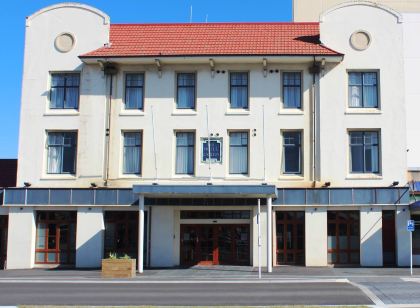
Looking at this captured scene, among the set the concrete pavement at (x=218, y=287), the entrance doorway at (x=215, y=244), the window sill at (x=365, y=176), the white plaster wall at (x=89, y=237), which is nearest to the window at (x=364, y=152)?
the window sill at (x=365, y=176)

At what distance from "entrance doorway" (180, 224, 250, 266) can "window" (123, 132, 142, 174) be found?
3650mm

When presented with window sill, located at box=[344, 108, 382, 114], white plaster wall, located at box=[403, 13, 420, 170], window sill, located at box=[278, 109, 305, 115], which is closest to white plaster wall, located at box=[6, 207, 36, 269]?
window sill, located at box=[278, 109, 305, 115]

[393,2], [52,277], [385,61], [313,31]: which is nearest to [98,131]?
[52,277]

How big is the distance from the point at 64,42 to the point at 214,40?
7.39 metres

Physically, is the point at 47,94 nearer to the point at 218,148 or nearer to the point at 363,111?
the point at 218,148

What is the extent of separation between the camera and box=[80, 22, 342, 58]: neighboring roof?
30.6 meters

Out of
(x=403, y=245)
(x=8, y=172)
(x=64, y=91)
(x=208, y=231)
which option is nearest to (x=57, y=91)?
(x=64, y=91)

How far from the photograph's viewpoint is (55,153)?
3134 cm

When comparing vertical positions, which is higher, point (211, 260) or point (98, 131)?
point (98, 131)

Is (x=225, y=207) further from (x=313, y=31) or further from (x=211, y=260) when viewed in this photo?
(x=313, y=31)

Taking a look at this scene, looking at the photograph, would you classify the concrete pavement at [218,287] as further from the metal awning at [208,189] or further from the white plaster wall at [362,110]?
the white plaster wall at [362,110]

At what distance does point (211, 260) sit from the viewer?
30672 mm

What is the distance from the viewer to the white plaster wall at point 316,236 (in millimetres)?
29719

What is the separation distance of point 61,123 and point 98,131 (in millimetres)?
1880
